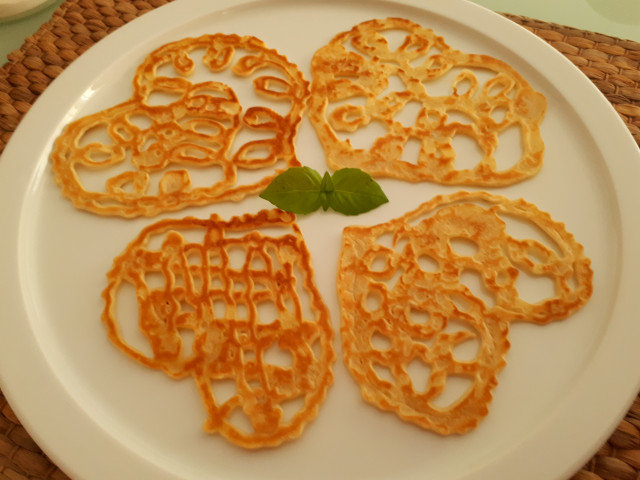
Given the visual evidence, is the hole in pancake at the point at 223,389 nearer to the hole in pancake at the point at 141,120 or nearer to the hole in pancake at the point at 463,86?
the hole in pancake at the point at 141,120

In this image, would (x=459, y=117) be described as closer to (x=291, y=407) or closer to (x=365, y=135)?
(x=365, y=135)

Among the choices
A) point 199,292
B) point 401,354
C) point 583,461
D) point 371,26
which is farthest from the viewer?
point 371,26

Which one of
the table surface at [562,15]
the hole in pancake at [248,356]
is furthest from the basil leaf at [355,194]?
the table surface at [562,15]

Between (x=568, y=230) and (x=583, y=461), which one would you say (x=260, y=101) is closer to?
(x=568, y=230)

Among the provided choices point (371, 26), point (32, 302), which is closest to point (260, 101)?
point (371, 26)

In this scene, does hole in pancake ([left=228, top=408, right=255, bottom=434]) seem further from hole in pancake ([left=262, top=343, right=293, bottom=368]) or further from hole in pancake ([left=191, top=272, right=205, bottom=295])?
hole in pancake ([left=191, top=272, right=205, bottom=295])

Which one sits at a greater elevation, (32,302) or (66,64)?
(66,64)
